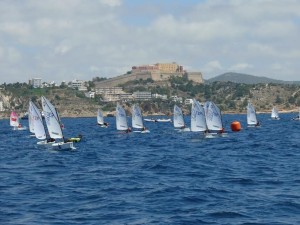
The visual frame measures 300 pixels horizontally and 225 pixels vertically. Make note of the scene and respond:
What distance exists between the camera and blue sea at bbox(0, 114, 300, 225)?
33.0m

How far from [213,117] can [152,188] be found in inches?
2307

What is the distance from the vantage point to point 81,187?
42.8 metres

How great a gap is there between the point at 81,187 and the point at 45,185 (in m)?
2.97

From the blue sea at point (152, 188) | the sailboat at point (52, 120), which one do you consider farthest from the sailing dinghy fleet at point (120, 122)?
the blue sea at point (152, 188)

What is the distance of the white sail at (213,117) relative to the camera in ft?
326

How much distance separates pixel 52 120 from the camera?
79562 mm

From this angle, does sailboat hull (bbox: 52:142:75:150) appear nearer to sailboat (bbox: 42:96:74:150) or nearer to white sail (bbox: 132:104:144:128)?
sailboat (bbox: 42:96:74:150)

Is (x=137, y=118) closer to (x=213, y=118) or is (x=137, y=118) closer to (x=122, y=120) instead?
(x=122, y=120)

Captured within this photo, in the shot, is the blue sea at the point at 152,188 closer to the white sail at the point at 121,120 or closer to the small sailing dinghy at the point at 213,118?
the small sailing dinghy at the point at 213,118

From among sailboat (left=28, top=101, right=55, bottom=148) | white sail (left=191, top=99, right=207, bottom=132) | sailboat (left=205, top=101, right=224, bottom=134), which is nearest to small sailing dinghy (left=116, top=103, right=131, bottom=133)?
white sail (left=191, top=99, right=207, bottom=132)

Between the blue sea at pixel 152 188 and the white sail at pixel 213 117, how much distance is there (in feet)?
100

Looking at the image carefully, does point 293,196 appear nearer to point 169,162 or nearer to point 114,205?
point 114,205

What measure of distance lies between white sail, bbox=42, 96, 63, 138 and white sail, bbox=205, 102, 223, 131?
2740 cm

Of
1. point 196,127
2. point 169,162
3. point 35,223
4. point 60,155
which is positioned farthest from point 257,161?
point 196,127
